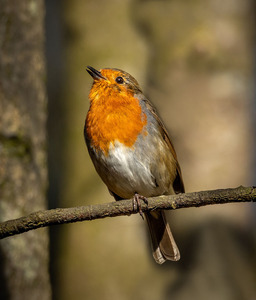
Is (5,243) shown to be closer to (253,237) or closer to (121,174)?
(121,174)

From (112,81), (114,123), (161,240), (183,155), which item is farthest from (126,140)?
(183,155)

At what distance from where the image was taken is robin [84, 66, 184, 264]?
10.5 feet

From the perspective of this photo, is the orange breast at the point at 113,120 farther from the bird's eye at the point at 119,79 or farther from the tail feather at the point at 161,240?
the tail feather at the point at 161,240

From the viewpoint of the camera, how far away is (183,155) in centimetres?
489

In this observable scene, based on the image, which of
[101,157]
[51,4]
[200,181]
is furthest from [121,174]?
[51,4]

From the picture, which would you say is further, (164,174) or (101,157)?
(164,174)

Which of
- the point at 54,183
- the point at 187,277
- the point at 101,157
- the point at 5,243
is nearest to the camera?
the point at 5,243

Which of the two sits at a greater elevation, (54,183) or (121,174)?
(54,183)

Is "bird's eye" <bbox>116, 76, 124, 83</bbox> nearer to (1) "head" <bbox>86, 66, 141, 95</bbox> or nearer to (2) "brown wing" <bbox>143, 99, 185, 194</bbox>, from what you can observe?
(1) "head" <bbox>86, 66, 141, 95</bbox>

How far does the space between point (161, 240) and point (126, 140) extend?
99cm

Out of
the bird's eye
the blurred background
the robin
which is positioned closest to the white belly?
the robin

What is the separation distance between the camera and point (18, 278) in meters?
2.77

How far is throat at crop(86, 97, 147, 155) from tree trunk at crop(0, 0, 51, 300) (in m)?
0.35

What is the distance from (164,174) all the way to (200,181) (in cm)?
136
